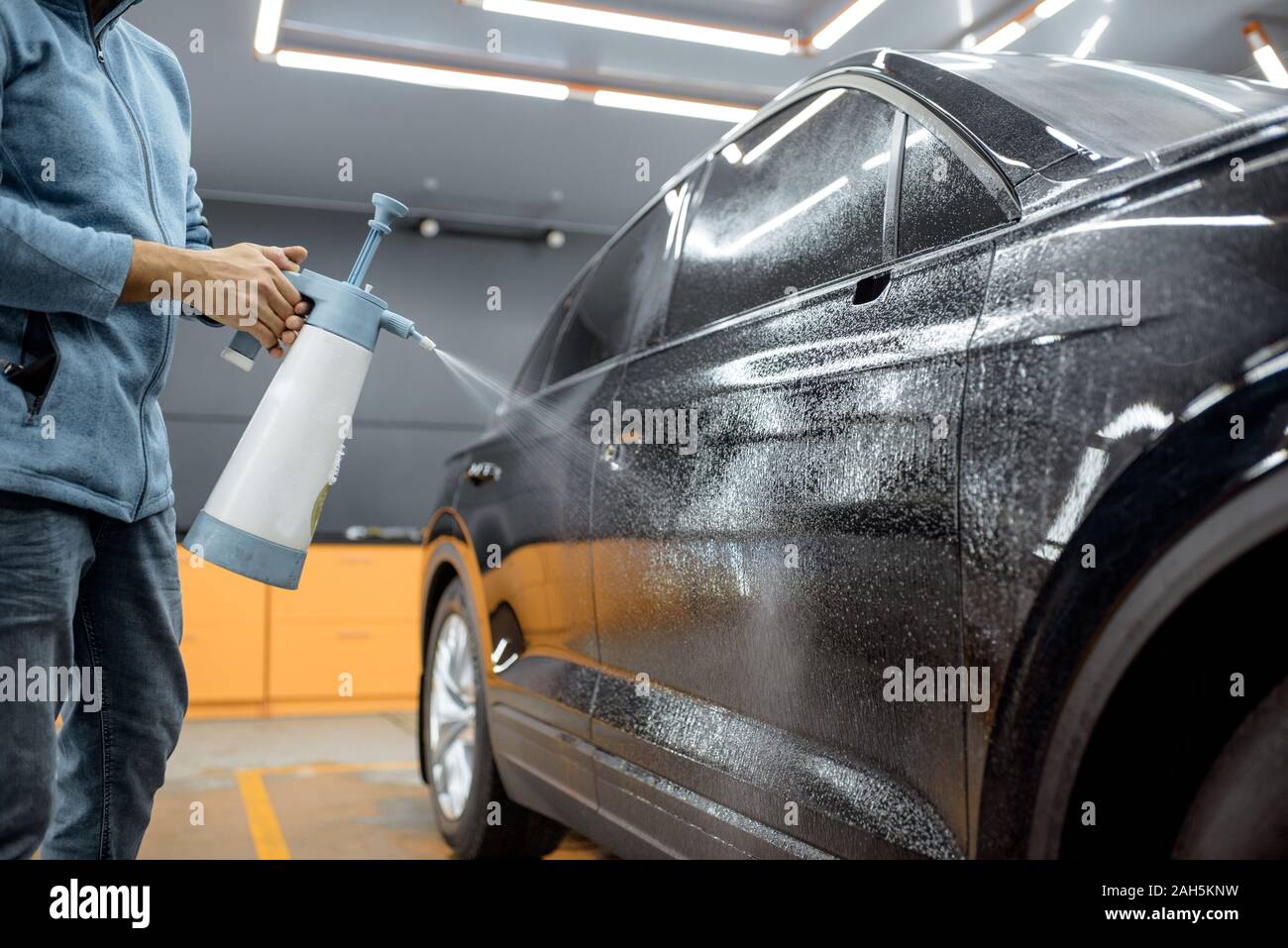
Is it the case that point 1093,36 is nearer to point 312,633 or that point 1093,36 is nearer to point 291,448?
point 291,448

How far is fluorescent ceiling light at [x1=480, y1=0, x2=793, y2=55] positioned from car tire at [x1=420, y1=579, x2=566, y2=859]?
105 inches

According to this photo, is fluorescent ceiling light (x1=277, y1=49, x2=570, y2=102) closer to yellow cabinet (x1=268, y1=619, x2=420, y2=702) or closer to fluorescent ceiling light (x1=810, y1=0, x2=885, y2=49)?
fluorescent ceiling light (x1=810, y1=0, x2=885, y2=49)

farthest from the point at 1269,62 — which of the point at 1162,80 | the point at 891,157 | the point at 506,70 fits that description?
the point at 891,157

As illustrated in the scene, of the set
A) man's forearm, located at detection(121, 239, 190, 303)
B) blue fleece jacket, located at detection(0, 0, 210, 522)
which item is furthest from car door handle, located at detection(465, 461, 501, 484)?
man's forearm, located at detection(121, 239, 190, 303)

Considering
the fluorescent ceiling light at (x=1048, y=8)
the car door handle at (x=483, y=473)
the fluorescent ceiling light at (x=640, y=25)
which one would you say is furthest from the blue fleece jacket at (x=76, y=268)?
the fluorescent ceiling light at (x=1048, y=8)

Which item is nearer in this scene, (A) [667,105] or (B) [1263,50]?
(B) [1263,50]

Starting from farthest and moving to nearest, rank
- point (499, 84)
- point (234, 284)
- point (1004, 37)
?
point (499, 84) < point (1004, 37) < point (234, 284)

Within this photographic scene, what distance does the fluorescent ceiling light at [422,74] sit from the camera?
→ 16.2 feet

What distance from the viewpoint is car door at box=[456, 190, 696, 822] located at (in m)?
1.97

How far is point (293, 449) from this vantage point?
1365 mm

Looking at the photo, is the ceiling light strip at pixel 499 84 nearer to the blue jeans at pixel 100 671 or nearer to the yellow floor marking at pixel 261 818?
the yellow floor marking at pixel 261 818

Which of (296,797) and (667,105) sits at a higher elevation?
(667,105)

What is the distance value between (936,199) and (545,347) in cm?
162

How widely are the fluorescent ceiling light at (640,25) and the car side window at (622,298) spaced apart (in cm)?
235
